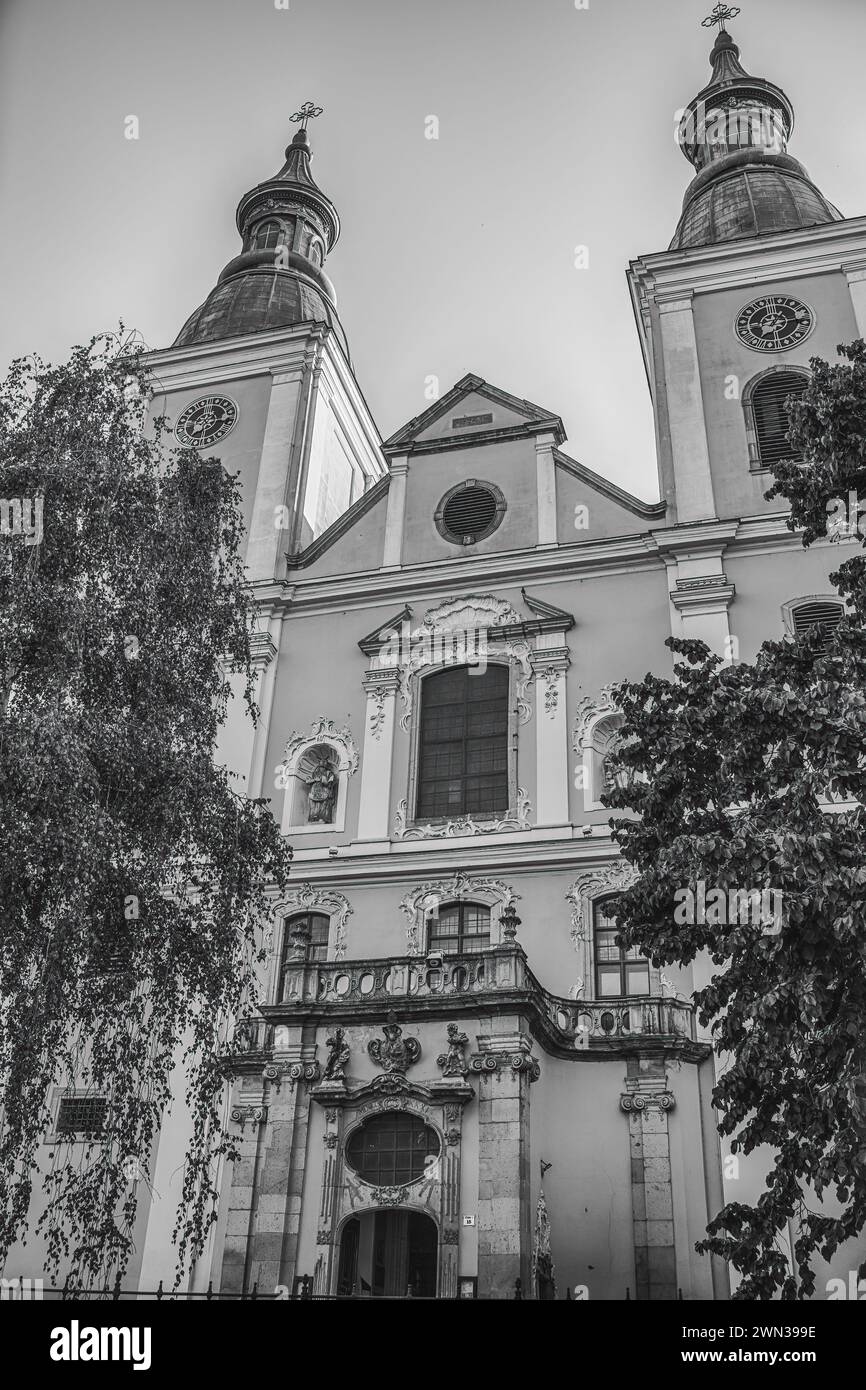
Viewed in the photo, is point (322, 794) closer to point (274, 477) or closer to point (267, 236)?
point (274, 477)

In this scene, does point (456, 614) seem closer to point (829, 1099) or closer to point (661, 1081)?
point (661, 1081)

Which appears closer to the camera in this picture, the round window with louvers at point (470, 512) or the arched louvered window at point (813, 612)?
the arched louvered window at point (813, 612)

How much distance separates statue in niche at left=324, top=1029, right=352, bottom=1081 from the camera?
1424cm

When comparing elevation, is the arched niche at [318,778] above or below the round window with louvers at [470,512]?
below

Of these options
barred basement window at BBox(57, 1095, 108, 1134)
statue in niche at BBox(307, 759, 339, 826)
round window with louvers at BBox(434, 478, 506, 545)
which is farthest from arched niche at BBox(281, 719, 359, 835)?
barred basement window at BBox(57, 1095, 108, 1134)

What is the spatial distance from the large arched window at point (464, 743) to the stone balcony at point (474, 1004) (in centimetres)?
395

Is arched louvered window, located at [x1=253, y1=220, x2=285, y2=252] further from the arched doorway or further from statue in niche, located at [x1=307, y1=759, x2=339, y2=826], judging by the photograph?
the arched doorway

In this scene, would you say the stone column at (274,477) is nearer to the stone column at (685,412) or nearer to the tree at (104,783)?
the stone column at (685,412)

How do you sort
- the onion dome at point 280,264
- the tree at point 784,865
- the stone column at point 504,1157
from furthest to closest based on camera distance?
the onion dome at point 280,264 < the stone column at point 504,1157 < the tree at point 784,865

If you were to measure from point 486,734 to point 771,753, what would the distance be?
9.08 metres

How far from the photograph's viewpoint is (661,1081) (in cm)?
1544

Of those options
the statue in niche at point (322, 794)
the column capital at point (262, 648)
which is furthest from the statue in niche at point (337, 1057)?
the column capital at point (262, 648)

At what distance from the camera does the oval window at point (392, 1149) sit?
1380cm
